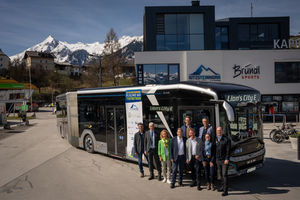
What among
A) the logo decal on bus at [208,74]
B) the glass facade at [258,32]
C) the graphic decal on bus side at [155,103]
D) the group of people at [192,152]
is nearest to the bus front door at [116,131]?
the graphic decal on bus side at [155,103]

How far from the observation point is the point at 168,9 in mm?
28141

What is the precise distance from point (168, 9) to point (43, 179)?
25.2 m

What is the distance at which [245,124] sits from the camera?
6727mm

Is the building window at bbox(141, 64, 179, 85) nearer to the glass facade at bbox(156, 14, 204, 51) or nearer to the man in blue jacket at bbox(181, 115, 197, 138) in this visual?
the glass facade at bbox(156, 14, 204, 51)

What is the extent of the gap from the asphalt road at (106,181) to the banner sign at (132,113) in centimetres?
102

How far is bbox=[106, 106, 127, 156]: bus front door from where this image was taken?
9.18m

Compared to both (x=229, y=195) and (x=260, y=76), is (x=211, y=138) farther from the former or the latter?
(x=260, y=76)

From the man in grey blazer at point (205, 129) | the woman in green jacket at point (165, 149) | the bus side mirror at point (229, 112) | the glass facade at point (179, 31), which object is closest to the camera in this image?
the bus side mirror at point (229, 112)

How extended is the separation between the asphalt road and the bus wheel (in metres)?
0.37

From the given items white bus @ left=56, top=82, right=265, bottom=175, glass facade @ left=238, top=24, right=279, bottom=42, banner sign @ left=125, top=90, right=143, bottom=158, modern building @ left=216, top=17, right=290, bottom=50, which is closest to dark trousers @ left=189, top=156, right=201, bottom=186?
white bus @ left=56, top=82, right=265, bottom=175

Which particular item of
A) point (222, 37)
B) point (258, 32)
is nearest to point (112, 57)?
point (222, 37)

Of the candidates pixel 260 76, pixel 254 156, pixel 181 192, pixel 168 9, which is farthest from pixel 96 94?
pixel 168 9

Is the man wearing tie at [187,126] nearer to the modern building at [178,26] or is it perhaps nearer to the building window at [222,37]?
the modern building at [178,26]

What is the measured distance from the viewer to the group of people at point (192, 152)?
19.9ft
